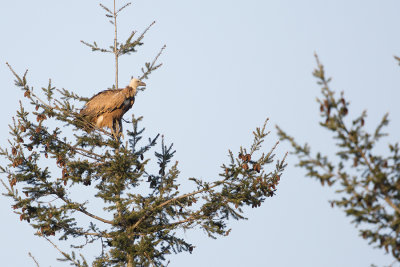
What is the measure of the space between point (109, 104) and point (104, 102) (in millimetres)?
151

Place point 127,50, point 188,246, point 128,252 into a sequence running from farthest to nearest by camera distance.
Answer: point 127,50, point 188,246, point 128,252

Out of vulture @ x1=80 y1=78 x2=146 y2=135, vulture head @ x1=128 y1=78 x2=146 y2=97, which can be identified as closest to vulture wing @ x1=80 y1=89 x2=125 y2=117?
vulture @ x1=80 y1=78 x2=146 y2=135

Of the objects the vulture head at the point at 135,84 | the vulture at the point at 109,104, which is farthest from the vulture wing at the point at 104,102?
the vulture head at the point at 135,84

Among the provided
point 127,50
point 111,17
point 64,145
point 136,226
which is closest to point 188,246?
point 136,226

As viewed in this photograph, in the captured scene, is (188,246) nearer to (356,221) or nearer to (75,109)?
(75,109)

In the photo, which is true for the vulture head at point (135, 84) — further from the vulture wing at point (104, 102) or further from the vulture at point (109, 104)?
the vulture wing at point (104, 102)

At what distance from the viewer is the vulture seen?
1636 centimetres

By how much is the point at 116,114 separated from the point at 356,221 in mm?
10790

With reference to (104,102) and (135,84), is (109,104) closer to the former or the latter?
(104,102)

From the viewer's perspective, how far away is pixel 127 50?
15000 mm

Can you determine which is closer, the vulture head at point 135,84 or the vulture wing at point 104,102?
the vulture wing at point 104,102

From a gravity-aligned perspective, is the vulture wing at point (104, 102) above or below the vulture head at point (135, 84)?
below

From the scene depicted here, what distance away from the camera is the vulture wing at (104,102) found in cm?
1634

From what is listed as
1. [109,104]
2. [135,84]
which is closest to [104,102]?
[109,104]
